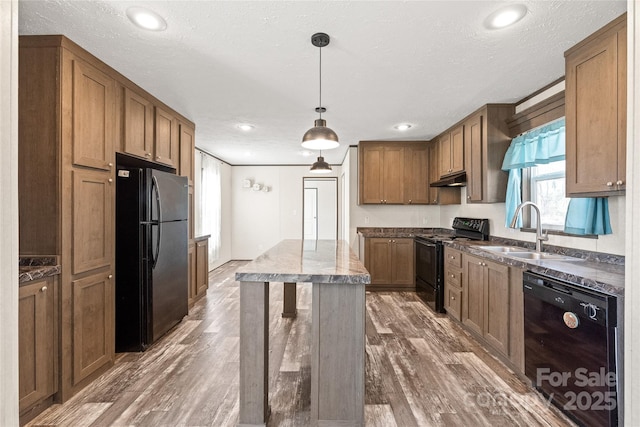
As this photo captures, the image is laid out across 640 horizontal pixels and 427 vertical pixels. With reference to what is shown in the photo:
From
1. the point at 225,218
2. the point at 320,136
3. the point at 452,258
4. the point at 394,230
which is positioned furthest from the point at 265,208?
the point at 320,136

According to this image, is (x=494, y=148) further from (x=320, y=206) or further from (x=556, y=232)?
(x=320, y=206)

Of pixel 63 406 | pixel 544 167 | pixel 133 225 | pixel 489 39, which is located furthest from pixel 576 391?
pixel 133 225

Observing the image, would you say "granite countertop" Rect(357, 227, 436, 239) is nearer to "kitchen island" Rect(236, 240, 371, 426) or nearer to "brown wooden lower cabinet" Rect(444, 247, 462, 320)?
"brown wooden lower cabinet" Rect(444, 247, 462, 320)

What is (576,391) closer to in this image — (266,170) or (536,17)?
(536,17)

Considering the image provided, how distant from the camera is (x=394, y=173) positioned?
4941mm

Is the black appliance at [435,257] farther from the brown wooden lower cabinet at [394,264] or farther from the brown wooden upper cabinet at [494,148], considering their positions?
the brown wooden upper cabinet at [494,148]

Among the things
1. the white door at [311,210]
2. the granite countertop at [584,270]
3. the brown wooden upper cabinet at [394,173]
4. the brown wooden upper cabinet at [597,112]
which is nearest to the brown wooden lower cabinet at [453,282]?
the granite countertop at [584,270]

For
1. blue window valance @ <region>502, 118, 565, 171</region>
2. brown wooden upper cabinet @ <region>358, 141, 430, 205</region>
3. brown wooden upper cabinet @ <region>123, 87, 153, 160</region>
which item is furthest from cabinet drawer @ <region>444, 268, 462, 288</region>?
brown wooden upper cabinet @ <region>123, 87, 153, 160</region>

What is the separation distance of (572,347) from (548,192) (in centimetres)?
168

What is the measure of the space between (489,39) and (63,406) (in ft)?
12.1

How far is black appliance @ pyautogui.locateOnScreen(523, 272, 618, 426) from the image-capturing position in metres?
1.53

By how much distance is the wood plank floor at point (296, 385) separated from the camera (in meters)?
1.85

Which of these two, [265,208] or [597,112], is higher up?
[597,112]

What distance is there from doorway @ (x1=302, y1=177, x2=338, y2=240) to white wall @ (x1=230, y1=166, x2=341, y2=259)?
18 cm
